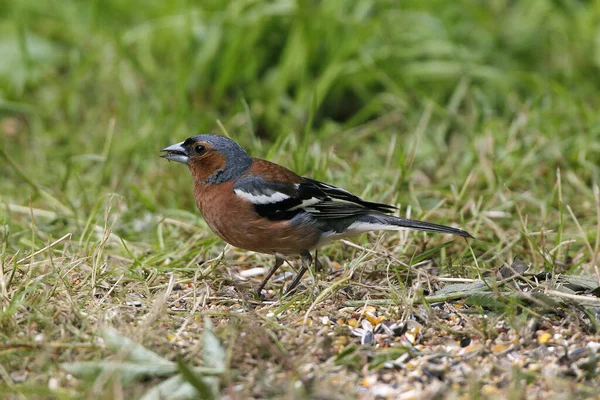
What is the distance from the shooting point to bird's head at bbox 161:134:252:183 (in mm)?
4348

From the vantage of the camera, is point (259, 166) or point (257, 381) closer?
point (257, 381)

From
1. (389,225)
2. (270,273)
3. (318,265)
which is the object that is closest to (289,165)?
(318,265)

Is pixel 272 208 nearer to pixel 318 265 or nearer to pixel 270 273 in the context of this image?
pixel 270 273

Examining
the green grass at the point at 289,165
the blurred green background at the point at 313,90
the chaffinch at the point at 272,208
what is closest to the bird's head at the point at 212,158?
the chaffinch at the point at 272,208

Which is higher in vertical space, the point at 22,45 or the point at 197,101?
the point at 22,45

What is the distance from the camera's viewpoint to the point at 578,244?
15.7 feet

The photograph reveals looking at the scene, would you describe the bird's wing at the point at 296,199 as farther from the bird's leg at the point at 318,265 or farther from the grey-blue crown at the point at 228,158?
the bird's leg at the point at 318,265

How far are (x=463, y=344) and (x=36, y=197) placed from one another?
300 centimetres

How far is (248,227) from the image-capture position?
13.4 ft

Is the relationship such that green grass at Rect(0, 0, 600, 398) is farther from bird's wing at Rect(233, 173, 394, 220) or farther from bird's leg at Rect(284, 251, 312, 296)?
bird's wing at Rect(233, 173, 394, 220)

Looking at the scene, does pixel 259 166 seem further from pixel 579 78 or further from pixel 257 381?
pixel 579 78

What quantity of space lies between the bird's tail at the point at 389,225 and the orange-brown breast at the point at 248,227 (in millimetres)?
232

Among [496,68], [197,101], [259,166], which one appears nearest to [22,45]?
[197,101]

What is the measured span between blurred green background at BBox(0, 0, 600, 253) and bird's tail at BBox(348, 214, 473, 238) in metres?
1.02
